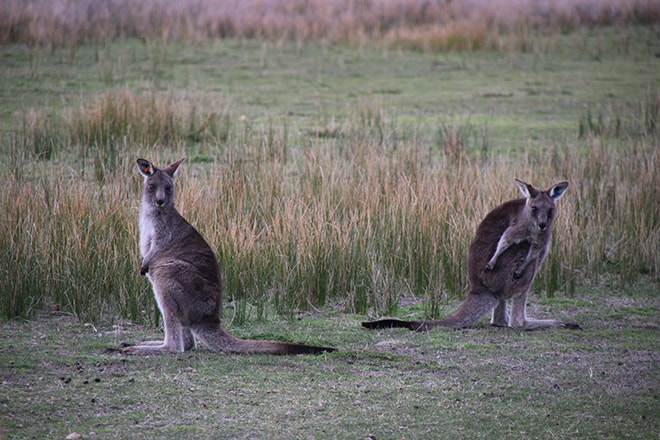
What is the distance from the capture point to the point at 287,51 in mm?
19500

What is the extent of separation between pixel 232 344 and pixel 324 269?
173cm

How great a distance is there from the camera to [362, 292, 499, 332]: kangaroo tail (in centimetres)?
598

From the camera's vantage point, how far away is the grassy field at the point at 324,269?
183 inches

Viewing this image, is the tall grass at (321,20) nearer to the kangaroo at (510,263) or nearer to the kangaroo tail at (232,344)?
the kangaroo at (510,263)

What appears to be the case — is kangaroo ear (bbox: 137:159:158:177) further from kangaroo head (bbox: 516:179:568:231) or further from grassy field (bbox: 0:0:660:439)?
kangaroo head (bbox: 516:179:568:231)

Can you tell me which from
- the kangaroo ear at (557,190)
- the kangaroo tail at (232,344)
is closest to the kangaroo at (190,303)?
the kangaroo tail at (232,344)

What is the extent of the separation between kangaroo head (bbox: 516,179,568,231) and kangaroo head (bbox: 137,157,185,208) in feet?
7.71

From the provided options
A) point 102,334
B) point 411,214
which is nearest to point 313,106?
point 411,214

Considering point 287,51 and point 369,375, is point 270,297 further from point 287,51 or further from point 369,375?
point 287,51

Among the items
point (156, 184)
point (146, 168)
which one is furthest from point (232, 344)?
point (146, 168)

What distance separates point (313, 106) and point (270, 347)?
9.60 meters

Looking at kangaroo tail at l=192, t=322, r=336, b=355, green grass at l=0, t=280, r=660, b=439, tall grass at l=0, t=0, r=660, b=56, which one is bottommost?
green grass at l=0, t=280, r=660, b=439

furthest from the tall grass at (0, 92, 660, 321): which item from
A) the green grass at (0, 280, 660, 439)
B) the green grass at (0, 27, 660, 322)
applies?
the green grass at (0, 280, 660, 439)

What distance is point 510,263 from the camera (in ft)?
20.5
